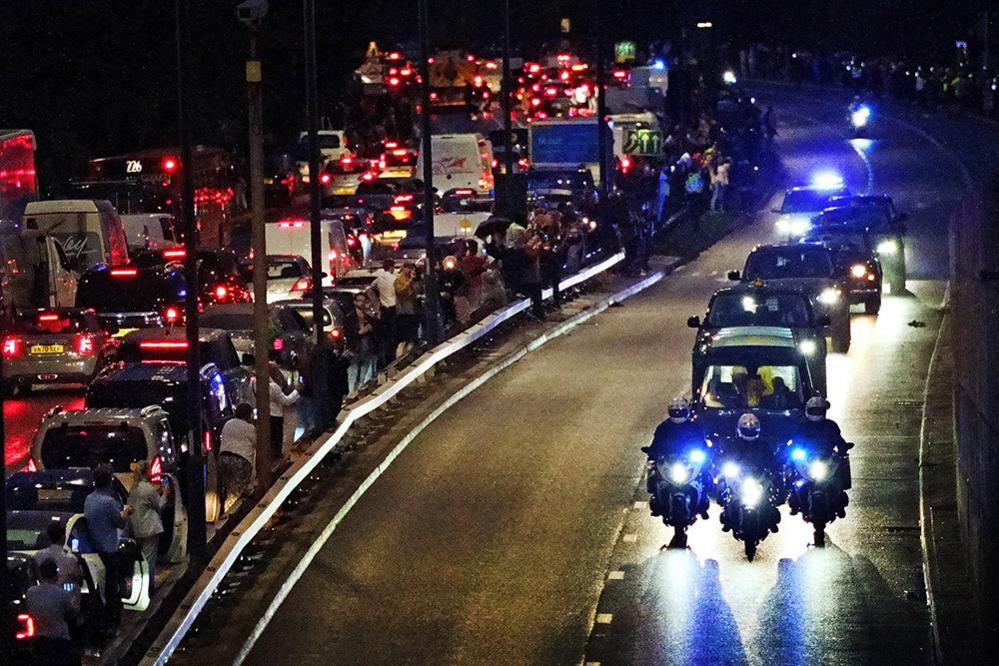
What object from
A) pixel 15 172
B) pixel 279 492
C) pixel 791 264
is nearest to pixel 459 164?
pixel 15 172

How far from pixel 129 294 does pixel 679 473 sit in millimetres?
14434

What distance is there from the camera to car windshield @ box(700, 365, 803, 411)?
20.4 m

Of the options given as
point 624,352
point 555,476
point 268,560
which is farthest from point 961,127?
point 268,560

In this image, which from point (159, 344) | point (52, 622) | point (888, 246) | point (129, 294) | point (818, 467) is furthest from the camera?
point (888, 246)

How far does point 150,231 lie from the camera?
142 ft

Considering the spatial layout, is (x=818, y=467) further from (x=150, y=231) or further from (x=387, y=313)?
(x=150, y=231)

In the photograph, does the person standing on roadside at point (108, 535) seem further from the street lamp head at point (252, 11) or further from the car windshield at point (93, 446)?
the street lamp head at point (252, 11)

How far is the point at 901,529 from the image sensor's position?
2027 centimetres

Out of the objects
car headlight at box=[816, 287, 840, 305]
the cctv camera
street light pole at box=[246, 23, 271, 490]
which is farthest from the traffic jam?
the cctv camera

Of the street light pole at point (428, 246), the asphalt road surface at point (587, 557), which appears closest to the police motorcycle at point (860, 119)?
the asphalt road surface at point (587, 557)

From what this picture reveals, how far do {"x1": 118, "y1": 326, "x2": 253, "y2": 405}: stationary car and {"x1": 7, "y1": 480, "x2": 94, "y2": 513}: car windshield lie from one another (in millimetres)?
6161

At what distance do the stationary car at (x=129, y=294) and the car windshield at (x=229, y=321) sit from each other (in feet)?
9.96

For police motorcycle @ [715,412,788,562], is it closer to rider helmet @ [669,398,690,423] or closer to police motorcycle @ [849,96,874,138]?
rider helmet @ [669,398,690,423]

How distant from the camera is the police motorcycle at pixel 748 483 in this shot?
1862cm
